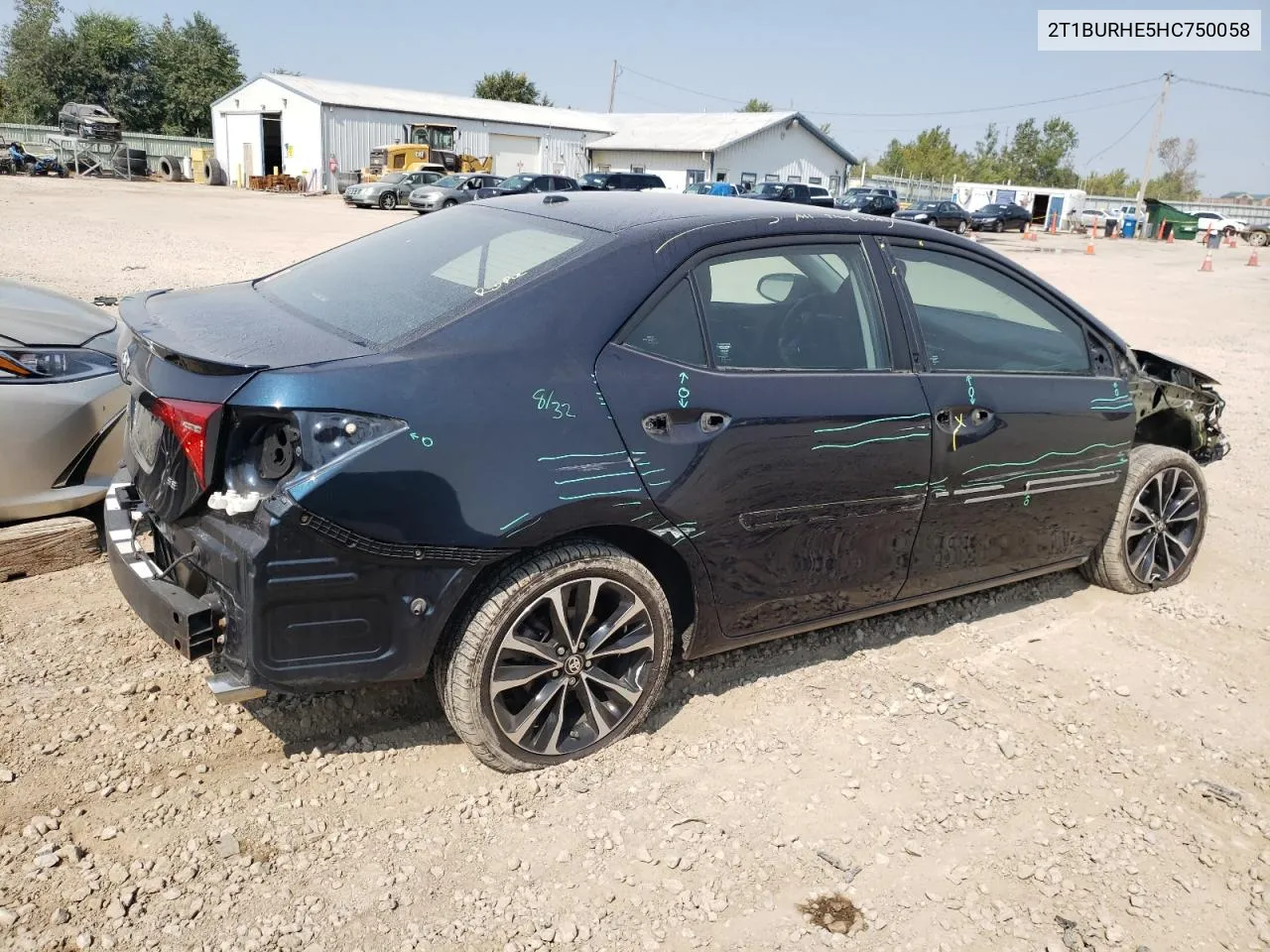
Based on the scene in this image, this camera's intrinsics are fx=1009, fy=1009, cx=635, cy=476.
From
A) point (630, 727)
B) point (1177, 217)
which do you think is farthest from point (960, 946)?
point (1177, 217)

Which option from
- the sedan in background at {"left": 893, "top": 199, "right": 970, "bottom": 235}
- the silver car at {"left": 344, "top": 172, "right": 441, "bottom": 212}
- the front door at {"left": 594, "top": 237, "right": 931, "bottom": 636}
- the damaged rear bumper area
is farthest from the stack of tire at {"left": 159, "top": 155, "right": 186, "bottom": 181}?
the damaged rear bumper area

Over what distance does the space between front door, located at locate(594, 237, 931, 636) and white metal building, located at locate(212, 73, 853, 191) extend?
154 feet

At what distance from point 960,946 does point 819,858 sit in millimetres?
434

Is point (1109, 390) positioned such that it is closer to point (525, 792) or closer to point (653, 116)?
point (525, 792)

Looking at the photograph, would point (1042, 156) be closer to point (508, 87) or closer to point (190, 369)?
point (508, 87)

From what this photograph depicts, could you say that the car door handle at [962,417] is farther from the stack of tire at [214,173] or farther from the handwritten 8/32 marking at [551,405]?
the stack of tire at [214,173]

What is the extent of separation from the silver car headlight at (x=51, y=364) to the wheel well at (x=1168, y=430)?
4.79 m

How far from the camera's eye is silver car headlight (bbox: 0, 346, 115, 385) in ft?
13.1

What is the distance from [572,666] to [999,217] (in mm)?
45754

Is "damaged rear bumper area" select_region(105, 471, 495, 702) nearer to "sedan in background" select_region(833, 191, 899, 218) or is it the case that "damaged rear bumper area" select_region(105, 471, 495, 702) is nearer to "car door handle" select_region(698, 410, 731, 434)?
"car door handle" select_region(698, 410, 731, 434)

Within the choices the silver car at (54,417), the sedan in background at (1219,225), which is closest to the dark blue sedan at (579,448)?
the silver car at (54,417)

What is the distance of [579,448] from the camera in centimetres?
283

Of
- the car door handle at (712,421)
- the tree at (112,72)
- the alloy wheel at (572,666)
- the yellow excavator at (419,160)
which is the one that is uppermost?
the tree at (112,72)

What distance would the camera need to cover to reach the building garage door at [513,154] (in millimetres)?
52688
